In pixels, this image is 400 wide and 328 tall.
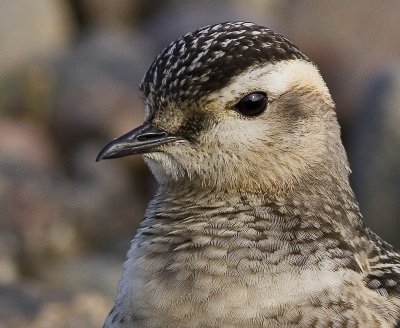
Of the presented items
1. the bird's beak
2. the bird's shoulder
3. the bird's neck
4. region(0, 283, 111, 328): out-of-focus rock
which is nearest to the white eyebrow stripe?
the bird's beak

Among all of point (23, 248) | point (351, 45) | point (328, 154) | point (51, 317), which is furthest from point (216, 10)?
point (328, 154)

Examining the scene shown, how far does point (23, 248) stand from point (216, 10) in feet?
21.7

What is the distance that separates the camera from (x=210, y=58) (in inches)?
236

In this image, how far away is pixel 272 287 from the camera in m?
5.64

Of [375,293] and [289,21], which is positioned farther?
[289,21]

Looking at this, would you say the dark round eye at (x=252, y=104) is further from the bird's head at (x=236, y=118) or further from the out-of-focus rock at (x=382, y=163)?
the out-of-focus rock at (x=382, y=163)

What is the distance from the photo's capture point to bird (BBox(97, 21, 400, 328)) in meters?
5.67

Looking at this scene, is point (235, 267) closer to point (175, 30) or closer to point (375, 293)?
point (375, 293)

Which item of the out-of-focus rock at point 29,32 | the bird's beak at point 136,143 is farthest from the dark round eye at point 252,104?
the out-of-focus rock at point 29,32

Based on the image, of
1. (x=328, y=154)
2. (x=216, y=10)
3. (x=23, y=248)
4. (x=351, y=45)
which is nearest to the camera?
(x=328, y=154)

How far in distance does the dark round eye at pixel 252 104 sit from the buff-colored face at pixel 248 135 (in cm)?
2

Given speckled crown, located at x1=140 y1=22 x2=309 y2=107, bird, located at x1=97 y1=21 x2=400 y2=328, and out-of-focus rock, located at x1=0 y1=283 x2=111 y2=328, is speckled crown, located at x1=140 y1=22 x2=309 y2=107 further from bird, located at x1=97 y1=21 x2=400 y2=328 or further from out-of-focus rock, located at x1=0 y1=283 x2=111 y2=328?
out-of-focus rock, located at x1=0 y1=283 x2=111 y2=328

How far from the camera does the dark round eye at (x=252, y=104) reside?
19.2 ft

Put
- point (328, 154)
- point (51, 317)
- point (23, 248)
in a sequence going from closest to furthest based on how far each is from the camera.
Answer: point (328, 154)
point (51, 317)
point (23, 248)
